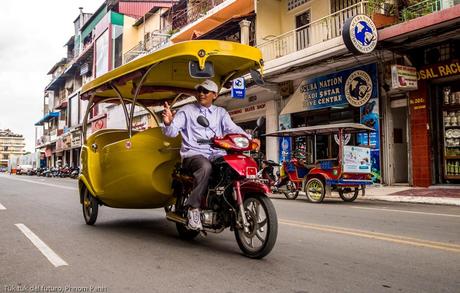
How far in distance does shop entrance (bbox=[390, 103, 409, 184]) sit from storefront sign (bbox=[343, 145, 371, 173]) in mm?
4266

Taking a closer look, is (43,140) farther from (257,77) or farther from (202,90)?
(202,90)

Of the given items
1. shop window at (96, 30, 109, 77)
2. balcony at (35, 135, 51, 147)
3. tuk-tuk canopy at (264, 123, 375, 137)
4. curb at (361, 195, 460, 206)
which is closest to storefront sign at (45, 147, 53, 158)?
balcony at (35, 135, 51, 147)

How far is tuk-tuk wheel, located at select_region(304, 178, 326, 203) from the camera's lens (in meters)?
11.8

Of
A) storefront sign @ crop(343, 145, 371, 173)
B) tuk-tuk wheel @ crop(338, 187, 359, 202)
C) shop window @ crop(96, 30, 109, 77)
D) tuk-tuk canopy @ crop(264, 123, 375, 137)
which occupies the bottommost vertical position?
tuk-tuk wheel @ crop(338, 187, 359, 202)

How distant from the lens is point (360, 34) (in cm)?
1417

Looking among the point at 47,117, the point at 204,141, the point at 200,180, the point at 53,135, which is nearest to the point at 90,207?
the point at 200,180

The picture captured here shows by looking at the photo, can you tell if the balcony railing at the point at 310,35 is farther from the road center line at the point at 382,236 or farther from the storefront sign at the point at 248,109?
the road center line at the point at 382,236

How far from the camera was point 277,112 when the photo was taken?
21250 mm

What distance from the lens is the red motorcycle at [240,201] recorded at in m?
4.23

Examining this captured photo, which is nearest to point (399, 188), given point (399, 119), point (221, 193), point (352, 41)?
point (399, 119)

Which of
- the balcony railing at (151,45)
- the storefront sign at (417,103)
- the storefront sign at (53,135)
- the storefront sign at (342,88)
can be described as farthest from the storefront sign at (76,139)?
the storefront sign at (417,103)

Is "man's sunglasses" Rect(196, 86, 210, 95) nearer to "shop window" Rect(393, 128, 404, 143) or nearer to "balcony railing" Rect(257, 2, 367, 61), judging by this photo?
"balcony railing" Rect(257, 2, 367, 61)

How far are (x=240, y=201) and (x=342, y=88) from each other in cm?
1393

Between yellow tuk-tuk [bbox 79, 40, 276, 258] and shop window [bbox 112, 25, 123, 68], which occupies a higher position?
shop window [bbox 112, 25, 123, 68]
